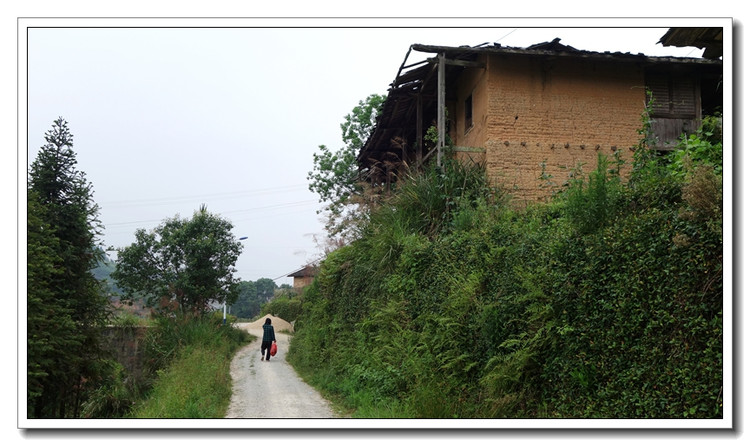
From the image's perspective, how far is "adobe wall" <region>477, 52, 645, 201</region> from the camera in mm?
15289

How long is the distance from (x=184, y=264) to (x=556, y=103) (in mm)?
21953

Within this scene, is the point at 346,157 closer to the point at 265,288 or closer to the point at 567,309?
the point at 567,309

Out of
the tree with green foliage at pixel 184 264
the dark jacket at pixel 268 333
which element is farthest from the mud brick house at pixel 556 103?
the tree with green foliage at pixel 184 264

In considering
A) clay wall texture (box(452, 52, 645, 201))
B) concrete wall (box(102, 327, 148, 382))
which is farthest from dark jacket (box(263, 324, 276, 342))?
clay wall texture (box(452, 52, 645, 201))

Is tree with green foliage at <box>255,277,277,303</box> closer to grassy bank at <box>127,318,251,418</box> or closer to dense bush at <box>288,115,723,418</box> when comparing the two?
grassy bank at <box>127,318,251,418</box>

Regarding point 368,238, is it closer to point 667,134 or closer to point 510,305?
point 510,305

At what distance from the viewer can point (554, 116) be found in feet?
51.5

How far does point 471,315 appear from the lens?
8852 millimetres

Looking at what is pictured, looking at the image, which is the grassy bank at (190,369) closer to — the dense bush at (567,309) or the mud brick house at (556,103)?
the dense bush at (567,309)

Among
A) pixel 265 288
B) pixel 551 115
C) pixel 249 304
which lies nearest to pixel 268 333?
pixel 551 115

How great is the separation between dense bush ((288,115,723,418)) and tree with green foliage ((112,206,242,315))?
19.0 metres

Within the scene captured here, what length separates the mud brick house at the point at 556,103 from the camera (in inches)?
598

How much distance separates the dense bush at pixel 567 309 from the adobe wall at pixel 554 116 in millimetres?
3235
